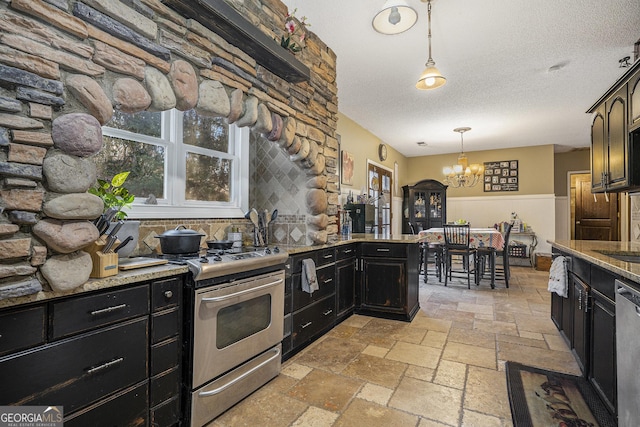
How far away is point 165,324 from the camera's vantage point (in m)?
1.55

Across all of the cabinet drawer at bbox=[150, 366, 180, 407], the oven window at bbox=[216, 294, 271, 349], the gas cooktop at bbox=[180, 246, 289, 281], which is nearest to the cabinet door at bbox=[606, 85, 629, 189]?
the gas cooktop at bbox=[180, 246, 289, 281]

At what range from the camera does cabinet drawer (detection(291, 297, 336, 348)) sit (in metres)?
2.55

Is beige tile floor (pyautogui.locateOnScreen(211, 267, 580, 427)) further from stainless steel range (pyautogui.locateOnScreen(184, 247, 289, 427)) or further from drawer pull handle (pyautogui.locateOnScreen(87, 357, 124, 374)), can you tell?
drawer pull handle (pyautogui.locateOnScreen(87, 357, 124, 374))

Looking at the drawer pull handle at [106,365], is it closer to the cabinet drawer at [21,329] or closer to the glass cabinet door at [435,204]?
the cabinet drawer at [21,329]

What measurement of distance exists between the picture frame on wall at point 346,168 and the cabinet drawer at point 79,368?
3.87 meters

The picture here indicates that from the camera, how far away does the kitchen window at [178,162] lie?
2119 millimetres

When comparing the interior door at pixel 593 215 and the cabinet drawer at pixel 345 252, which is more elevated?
the interior door at pixel 593 215

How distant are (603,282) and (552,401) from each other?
2.59 feet

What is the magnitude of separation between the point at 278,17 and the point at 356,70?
1.43m

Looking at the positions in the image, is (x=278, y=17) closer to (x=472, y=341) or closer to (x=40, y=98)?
(x=40, y=98)

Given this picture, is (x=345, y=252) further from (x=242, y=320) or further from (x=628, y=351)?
(x=628, y=351)

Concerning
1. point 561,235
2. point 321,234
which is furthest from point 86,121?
point 561,235

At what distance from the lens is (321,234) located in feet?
9.66

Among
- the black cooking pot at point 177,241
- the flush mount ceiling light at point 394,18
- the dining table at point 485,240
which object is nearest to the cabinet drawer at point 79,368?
the black cooking pot at point 177,241
